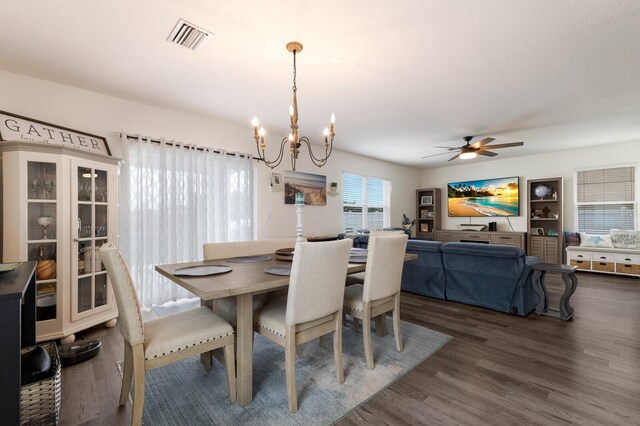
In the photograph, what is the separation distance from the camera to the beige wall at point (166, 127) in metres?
2.66

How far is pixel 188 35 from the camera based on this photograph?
2035 millimetres

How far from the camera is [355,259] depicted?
2.34m

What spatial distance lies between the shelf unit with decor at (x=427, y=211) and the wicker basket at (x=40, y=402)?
7.23 metres

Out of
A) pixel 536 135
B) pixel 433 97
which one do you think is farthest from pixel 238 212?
pixel 536 135

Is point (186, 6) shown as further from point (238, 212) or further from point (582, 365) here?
point (582, 365)

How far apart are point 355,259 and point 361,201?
13.0 feet

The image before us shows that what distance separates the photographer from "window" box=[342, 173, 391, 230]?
5.89 meters

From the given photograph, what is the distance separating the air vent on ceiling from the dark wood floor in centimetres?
242

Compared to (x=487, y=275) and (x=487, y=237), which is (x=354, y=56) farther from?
(x=487, y=237)

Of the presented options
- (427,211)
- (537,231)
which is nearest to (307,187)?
(427,211)

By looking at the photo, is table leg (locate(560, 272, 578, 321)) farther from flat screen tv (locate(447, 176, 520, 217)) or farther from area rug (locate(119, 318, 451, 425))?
flat screen tv (locate(447, 176, 520, 217))

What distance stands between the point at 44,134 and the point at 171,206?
127cm

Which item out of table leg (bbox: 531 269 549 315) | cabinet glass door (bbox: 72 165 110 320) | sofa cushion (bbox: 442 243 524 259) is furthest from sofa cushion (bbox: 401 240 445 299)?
cabinet glass door (bbox: 72 165 110 320)

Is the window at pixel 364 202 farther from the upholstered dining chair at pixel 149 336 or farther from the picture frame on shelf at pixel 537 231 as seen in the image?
the upholstered dining chair at pixel 149 336
